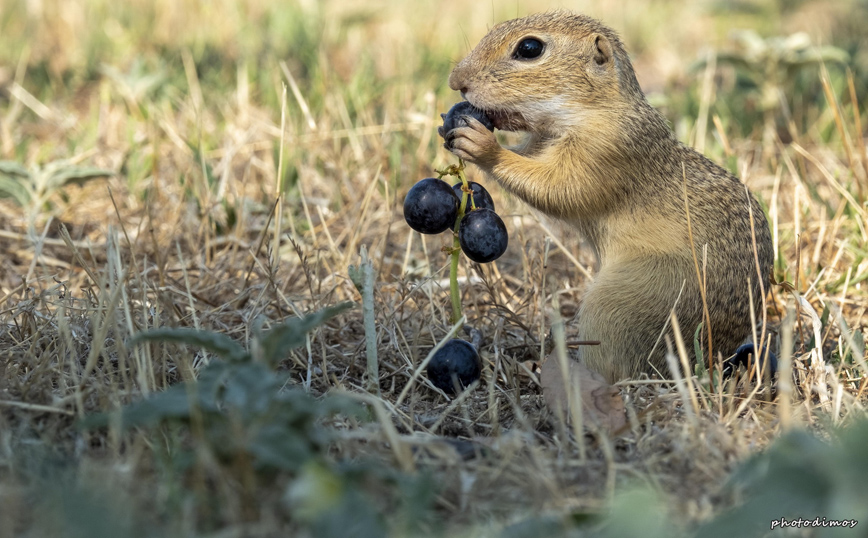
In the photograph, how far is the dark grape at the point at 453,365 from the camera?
9.58 feet

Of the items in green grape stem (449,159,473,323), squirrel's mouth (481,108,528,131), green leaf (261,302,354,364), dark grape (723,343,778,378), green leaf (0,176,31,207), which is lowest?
dark grape (723,343,778,378)

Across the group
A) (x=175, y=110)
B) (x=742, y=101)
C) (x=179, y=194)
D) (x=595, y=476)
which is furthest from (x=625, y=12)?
(x=595, y=476)

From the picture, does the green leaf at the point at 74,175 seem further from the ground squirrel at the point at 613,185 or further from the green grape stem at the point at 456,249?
the green grape stem at the point at 456,249

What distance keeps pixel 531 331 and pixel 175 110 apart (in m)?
3.39

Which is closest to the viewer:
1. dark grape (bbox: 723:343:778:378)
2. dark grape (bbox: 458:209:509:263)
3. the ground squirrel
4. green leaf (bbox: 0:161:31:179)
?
dark grape (bbox: 458:209:509:263)

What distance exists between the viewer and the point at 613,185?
11.1ft

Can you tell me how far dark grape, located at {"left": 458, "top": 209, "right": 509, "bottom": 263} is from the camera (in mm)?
2818

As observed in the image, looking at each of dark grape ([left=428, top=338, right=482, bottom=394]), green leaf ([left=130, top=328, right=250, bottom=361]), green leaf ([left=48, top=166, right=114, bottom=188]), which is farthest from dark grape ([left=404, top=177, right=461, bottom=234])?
green leaf ([left=48, top=166, right=114, bottom=188])

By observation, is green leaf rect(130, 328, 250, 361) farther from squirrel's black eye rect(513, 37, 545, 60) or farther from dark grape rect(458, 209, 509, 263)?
squirrel's black eye rect(513, 37, 545, 60)

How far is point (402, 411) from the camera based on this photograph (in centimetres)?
272

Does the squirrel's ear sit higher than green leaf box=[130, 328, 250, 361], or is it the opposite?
the squirrel's ear

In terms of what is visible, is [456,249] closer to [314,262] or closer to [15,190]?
[314,262]

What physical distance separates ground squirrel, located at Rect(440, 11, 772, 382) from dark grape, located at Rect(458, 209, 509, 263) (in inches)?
20.1

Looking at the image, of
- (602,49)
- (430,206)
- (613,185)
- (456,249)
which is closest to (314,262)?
(456,249)
